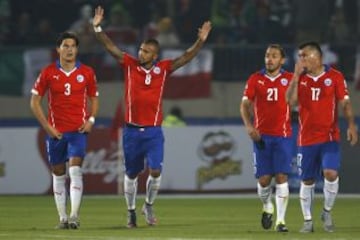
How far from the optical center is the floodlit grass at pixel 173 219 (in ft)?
52.4

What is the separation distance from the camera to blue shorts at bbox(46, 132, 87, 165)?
17.3m

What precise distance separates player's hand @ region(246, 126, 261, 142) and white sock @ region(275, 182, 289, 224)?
2.08ft

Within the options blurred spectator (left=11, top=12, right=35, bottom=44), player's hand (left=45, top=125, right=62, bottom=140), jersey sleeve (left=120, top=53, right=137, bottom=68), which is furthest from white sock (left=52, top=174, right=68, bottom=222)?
blurred spectator (left=11, top=12, right=35, bottom=44)

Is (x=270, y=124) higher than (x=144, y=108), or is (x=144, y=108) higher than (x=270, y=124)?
(x=144, y=108)

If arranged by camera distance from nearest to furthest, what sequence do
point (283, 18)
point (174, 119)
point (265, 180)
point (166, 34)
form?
1. point (265, 180)
2. point (174, 119)
3. point (283, 18)
4. point (166, 34)

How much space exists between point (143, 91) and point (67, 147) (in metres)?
1.30

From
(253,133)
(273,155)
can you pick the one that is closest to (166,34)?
(273,155)

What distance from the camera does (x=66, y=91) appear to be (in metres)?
17.5

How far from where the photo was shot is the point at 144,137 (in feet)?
59.3

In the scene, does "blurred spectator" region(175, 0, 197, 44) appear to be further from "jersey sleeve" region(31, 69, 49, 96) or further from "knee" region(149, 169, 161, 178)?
"jersey sleeve" region(31, 69, 49, 96)

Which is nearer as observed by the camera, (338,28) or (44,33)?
(338,28)

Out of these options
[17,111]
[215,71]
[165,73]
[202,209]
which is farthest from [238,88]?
[165,73]

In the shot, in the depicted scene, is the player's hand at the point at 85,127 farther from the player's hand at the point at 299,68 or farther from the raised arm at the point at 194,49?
the player's hand at the point at 299,68

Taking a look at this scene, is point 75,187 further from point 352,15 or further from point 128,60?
point 352,15
